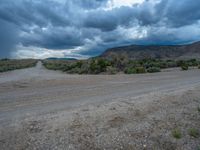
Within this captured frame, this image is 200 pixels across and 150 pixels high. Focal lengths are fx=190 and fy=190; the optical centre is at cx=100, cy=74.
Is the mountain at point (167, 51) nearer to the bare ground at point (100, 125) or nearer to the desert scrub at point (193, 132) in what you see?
the bare ground at point (100, 125)

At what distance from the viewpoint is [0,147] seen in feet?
15.1

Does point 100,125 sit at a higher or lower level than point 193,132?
higher

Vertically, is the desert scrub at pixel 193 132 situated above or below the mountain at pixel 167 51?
below

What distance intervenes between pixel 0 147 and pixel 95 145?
2.30 metres

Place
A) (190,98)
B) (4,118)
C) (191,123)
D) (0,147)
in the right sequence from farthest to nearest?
(190,98) → (4,118) → (191,123) → (0,147)

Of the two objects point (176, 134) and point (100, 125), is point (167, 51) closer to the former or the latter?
point (176, 134)

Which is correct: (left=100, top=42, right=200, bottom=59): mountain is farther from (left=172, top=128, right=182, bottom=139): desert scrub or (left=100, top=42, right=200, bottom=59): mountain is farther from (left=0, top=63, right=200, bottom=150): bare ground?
(left=172, top=128, right=182, bottom=139): desert scrub

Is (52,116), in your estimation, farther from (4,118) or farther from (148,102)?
(148,102)

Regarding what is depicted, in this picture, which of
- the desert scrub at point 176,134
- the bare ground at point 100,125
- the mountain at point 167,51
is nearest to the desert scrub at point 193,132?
the bare ground at point 100,125

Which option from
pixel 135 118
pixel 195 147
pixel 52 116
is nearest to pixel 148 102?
pixel 135 118

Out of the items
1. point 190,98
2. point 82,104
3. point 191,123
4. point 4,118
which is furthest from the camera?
point 190,98

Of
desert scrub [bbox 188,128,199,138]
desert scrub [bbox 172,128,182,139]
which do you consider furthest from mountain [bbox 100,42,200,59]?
desert scrub [bbox 172,128,182,139]

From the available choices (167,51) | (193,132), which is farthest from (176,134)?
(167,51)

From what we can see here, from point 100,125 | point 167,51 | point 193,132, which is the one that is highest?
point 167,51
